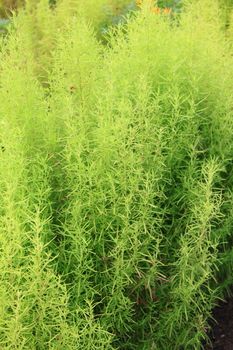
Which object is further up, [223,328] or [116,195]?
[116,195]

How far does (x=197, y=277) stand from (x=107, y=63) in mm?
1051

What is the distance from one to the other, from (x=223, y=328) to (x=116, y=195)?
1.08m

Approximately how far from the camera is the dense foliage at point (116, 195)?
1.95 meters

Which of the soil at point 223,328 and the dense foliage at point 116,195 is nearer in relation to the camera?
the dense foliage at point 116,195

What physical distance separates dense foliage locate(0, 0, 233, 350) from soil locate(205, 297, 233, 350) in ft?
0.42

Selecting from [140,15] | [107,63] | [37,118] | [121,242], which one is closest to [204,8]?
[140,15]

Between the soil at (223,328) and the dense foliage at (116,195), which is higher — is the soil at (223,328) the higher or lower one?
the lower one

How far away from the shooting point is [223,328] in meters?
2.83

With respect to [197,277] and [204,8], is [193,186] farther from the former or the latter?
[204,8]

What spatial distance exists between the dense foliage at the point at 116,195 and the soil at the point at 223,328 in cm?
13

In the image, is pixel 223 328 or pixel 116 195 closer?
pixel 116 195

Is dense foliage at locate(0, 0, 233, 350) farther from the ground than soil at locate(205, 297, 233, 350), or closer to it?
farther from the ground

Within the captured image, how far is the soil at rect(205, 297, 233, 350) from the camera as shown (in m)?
2.73

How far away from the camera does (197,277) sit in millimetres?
2348
